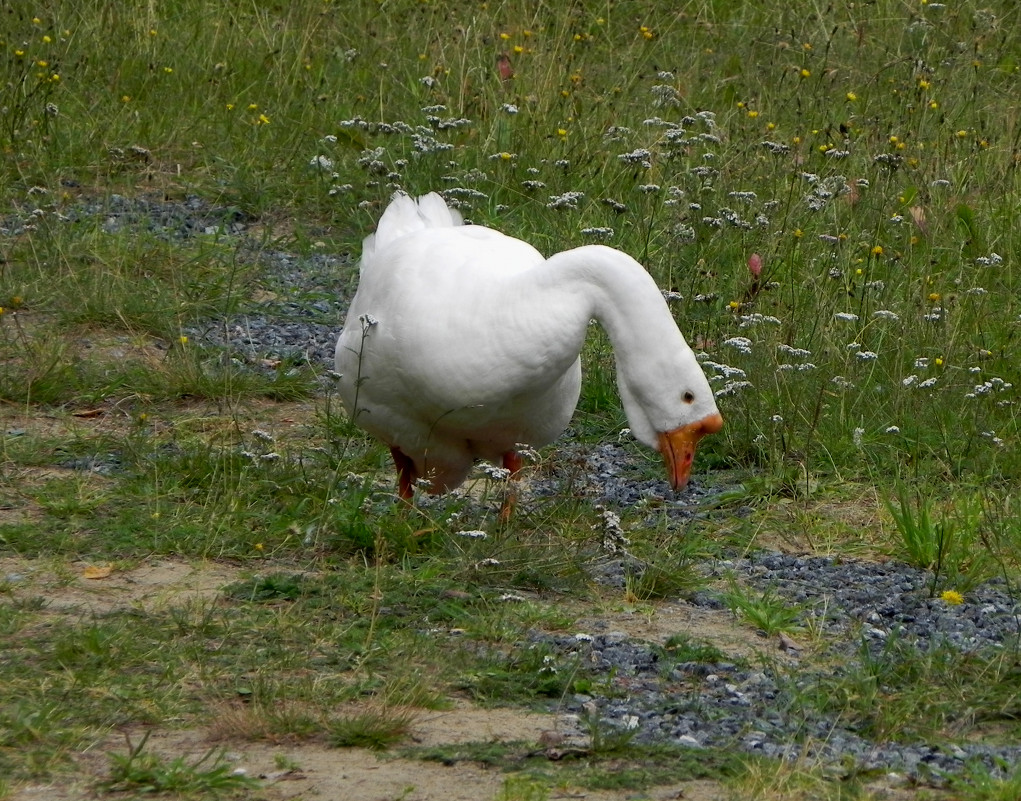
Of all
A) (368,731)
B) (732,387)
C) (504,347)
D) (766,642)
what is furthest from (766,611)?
(368,731)

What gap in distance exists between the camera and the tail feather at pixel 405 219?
643 centimetres

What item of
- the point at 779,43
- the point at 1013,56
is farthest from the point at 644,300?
the point at 1013,56

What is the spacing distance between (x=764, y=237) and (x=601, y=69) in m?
3.00

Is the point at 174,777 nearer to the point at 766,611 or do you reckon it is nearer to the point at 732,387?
the point at 766,611

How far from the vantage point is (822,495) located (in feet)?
20.7

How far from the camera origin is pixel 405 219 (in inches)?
256

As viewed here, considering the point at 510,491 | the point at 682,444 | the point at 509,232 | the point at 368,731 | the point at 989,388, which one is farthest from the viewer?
the point at 509,232

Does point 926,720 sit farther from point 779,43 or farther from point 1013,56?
point 1013,56

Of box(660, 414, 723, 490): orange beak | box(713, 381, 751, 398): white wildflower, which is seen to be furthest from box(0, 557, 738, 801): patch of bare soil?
box(713, 381, 751, 398): white wildflower

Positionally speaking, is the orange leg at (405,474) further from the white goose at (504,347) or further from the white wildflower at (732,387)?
the white wildflower at (732,387)

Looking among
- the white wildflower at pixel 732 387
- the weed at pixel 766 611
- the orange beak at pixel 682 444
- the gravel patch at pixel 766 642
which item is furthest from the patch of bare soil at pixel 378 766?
the white wildflower at pixel 732 387

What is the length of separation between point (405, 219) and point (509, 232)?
2.38 m

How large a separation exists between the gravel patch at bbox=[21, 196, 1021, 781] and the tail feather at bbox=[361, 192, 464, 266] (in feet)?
3.77

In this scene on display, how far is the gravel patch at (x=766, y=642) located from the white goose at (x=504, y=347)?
47 cm
